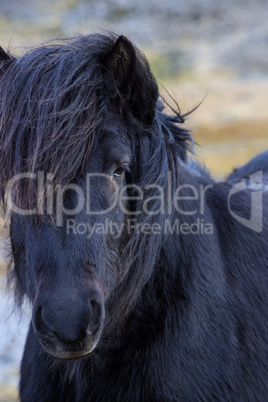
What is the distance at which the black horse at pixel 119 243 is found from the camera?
213cm

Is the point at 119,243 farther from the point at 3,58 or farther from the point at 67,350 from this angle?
the point at 3,58

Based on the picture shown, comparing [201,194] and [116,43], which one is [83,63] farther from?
[201,194]

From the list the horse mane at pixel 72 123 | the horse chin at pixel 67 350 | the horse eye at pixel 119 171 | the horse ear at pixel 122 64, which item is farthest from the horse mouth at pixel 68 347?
the horse ear at pixel 122 64

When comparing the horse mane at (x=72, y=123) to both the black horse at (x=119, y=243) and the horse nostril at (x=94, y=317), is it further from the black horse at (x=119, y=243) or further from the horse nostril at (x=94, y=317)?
the horse nostril at (x=94, y=317)

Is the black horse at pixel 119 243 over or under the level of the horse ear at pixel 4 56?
under

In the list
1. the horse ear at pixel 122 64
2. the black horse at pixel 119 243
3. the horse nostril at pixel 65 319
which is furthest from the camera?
the horse ear at pixel 122 64

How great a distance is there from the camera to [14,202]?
2.27m

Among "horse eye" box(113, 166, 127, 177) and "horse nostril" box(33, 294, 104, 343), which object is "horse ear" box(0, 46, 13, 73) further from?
"horse nostril" box(33, 294, 104, 343)

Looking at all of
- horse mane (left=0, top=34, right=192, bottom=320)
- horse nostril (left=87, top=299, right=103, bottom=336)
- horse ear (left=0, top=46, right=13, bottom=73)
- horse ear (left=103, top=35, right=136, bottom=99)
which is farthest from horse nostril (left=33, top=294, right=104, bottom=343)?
horse ear (left=0, top=46, right=13, bottom=73)

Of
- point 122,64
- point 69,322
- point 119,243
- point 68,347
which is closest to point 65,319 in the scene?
point 69,322

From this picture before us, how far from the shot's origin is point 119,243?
2391mm

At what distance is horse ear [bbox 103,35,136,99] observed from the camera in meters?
2.30

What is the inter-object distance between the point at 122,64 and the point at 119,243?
77 centimetres

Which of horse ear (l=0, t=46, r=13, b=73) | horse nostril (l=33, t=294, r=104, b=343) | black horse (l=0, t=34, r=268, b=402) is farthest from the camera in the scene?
horse ear (l=0, t=46, r=13, b=73)
